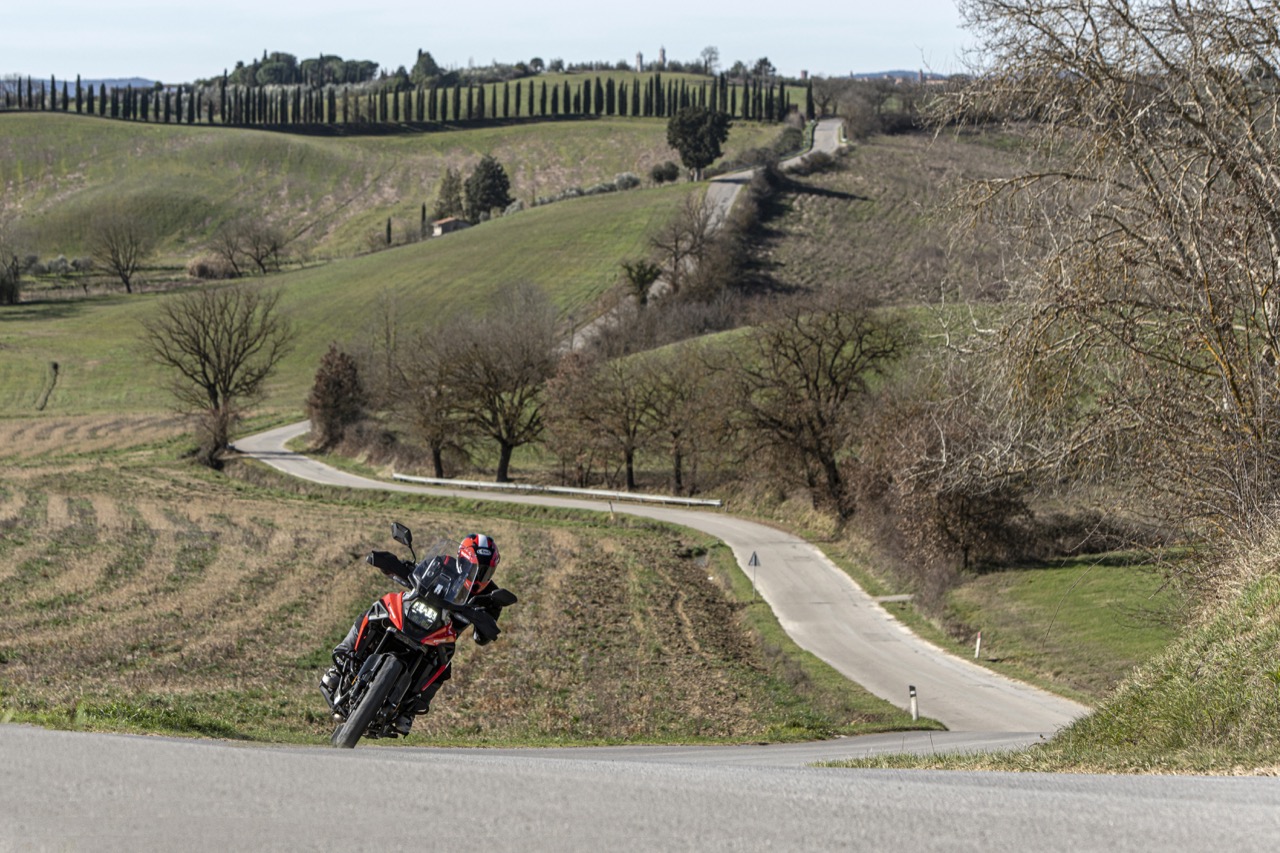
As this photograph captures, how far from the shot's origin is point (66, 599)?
29328 mm

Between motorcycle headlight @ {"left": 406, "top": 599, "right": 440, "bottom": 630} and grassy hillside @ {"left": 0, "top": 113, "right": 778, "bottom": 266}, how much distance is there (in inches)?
5782

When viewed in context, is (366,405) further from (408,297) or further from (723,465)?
(408,297)

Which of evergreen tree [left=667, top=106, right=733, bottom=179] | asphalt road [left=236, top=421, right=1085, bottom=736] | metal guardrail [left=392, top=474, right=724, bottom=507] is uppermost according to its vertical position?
evergreen tree [left=667, top=106, right=733, bottom=179]

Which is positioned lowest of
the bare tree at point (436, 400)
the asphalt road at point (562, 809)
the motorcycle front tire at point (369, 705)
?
the bare tree at point (436, 400)

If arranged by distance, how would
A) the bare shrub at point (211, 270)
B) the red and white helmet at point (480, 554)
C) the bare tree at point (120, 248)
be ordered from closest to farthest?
the red and white helmet at point (480, 554), the bare tree at point (120, 248), the bare shrub at point (211, 270)

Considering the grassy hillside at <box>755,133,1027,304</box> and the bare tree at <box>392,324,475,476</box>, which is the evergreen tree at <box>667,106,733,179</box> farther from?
the bare tree at <box>392,324,475,476</box>

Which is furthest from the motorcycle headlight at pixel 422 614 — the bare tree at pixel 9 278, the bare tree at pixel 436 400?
the bare tree at pixel 9 278

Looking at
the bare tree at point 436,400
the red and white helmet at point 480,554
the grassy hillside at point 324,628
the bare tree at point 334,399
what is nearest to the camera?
the red and white helmet at point 480,554

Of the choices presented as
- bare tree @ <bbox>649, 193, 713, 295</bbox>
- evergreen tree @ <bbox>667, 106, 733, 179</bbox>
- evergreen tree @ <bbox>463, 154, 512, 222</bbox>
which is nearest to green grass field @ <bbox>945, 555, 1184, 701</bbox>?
bare tree @ <bbox>649, 193, 713, 295</bbox>

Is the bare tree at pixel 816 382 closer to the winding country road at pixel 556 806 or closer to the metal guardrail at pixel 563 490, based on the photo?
the metal guardrail at pixel 563 490

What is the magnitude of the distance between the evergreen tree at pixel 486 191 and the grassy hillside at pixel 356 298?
1572cm

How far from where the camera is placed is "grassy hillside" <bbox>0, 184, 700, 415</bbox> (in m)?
92.4

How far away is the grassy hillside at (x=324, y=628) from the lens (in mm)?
19672

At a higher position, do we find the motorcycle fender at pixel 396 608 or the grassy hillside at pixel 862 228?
the grassy hillside at pixel 862 228
